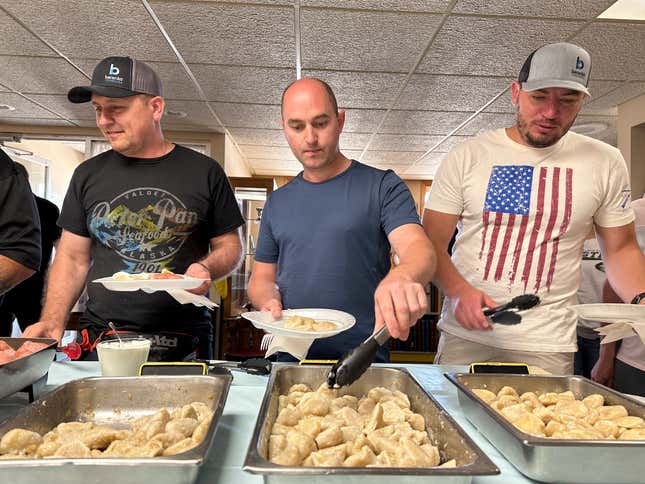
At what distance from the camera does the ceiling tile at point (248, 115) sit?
4.45m

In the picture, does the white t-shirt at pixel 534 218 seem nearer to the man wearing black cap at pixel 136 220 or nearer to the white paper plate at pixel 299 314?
the white paper plate at pixel 299 314

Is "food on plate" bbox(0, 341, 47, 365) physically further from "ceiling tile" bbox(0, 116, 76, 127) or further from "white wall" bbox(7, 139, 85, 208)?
"white wall" bbox(7, 139, 85, 208)

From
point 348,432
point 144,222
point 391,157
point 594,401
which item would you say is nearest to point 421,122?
point 391,157

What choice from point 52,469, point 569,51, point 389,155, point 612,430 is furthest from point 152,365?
point 389,155

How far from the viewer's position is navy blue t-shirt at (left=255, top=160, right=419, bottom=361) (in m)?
1.59

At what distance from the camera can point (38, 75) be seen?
3.75 m

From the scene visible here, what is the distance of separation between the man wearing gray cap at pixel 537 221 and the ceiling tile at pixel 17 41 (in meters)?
2.82

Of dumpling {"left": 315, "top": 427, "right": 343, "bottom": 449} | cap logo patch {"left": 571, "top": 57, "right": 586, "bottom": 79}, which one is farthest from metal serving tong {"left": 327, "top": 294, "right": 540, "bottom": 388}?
cap logo patch {"left": 571, "top": 57, "right": 586, "bottom": 79}

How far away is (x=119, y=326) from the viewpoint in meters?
1.72

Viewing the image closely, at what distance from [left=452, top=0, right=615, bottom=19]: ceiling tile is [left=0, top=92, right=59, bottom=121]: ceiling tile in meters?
3.86

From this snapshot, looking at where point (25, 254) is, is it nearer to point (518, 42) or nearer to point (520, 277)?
point (520, 277)

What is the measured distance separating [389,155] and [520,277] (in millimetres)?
4946

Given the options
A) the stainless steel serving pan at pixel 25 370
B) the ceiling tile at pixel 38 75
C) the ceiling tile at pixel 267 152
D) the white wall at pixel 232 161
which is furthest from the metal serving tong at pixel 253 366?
the ceiling tile at pixel 267 152

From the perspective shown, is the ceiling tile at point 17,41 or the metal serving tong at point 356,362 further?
the ceiling tile at point 17,41
